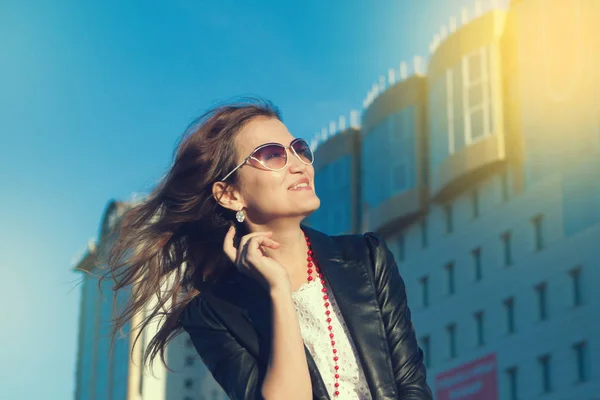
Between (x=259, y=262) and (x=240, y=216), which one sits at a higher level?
(x=240, y=216)

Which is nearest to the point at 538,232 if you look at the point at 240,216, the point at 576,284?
the point at 576,284

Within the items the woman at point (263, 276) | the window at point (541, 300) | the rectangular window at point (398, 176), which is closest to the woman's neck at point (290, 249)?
the woman at point (263, 276)

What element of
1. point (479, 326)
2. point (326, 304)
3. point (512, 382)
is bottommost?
point (326, 304)

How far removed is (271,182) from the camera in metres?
4.32

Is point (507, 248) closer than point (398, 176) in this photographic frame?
Yes

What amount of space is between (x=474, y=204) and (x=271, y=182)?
4133 centimetres

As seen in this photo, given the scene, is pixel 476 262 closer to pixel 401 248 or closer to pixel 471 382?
pixel 401 248

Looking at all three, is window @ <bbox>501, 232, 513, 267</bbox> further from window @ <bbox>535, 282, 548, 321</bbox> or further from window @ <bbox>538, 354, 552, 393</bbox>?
window @ <bbox>538, 354, 552, 393</bbox>

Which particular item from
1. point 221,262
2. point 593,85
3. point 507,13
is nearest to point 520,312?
point 593,85

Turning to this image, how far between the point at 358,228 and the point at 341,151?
13.6 ft

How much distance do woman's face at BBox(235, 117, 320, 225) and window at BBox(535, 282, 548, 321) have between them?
123ft

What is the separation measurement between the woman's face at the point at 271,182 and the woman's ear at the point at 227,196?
29 mm

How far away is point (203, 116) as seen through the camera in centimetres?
458

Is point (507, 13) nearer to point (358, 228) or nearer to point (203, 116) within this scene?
point (358, 228)
